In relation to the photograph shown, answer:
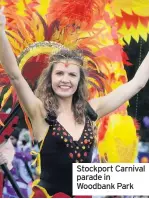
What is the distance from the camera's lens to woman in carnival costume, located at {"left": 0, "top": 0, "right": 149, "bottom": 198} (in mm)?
2939

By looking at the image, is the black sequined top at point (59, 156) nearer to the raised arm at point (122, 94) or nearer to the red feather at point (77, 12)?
the raised arm at point (122, 94)

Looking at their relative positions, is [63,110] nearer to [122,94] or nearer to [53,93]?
[53,93]

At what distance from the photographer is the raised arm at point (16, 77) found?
2.76 m

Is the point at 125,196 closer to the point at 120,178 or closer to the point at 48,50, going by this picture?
the point at 120,178

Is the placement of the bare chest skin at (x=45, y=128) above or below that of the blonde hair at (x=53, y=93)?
below

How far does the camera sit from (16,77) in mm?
2854

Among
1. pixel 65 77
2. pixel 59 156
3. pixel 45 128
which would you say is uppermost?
pixel 65 77

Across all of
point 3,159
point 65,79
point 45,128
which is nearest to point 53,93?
point 65,79

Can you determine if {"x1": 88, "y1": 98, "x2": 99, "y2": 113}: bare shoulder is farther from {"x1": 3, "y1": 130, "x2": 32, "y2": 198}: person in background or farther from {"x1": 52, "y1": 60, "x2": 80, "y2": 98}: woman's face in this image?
{"x1": 3, "y1": 130, "x2": 32, "y2": 198}: person in background

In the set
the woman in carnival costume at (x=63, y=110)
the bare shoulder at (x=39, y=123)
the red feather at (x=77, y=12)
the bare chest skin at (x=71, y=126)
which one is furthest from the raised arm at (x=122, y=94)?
the red feather at (x=77, y=12)

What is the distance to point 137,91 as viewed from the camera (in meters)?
3.04

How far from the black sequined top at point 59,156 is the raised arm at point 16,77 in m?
0.14

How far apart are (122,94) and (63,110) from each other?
1.33ft

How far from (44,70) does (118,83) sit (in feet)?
1.65
